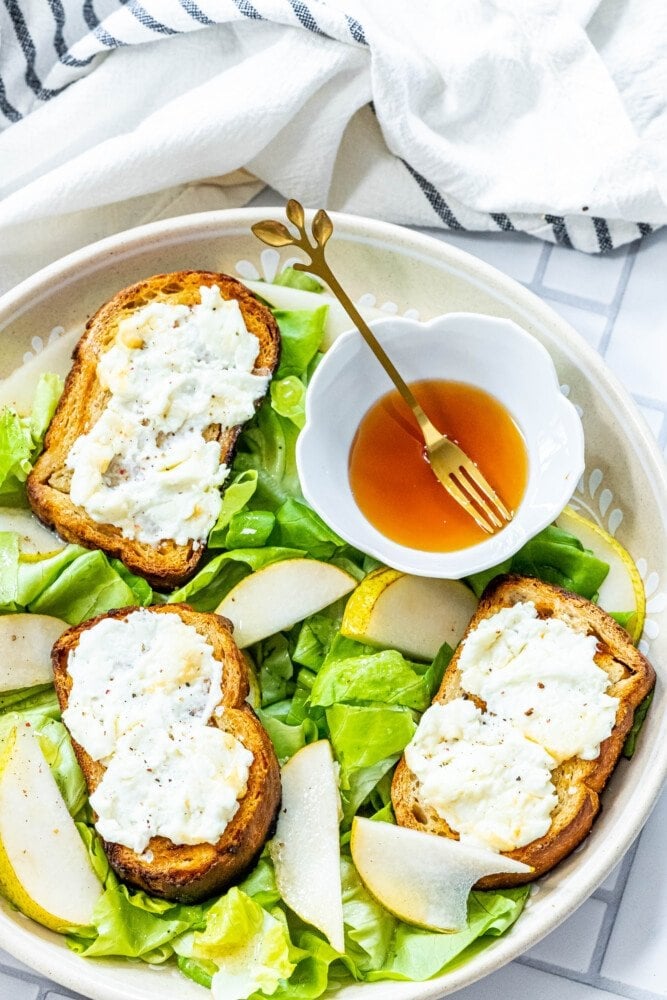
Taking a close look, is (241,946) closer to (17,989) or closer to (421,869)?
(421,869)

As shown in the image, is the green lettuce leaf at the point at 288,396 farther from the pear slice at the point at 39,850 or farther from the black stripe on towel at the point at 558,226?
the pear slice at the point at 39,850

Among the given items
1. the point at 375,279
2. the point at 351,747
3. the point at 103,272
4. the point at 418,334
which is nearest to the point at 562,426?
the point at 418,334

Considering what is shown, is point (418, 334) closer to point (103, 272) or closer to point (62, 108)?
point (103, 272)

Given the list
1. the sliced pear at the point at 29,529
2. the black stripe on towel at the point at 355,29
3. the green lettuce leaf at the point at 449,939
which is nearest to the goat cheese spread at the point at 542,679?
the green lettuce leaf at the point at 449,939

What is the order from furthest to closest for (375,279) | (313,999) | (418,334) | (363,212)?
(363,212)
(375,279)
(418,334)
(313,999)

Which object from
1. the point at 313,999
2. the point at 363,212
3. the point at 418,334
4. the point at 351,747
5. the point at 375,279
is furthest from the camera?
the point at 363,212

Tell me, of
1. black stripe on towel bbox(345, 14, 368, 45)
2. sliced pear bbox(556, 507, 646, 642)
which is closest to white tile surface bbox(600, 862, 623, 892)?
sliced pear bbox(556, 507, 646, 642)
